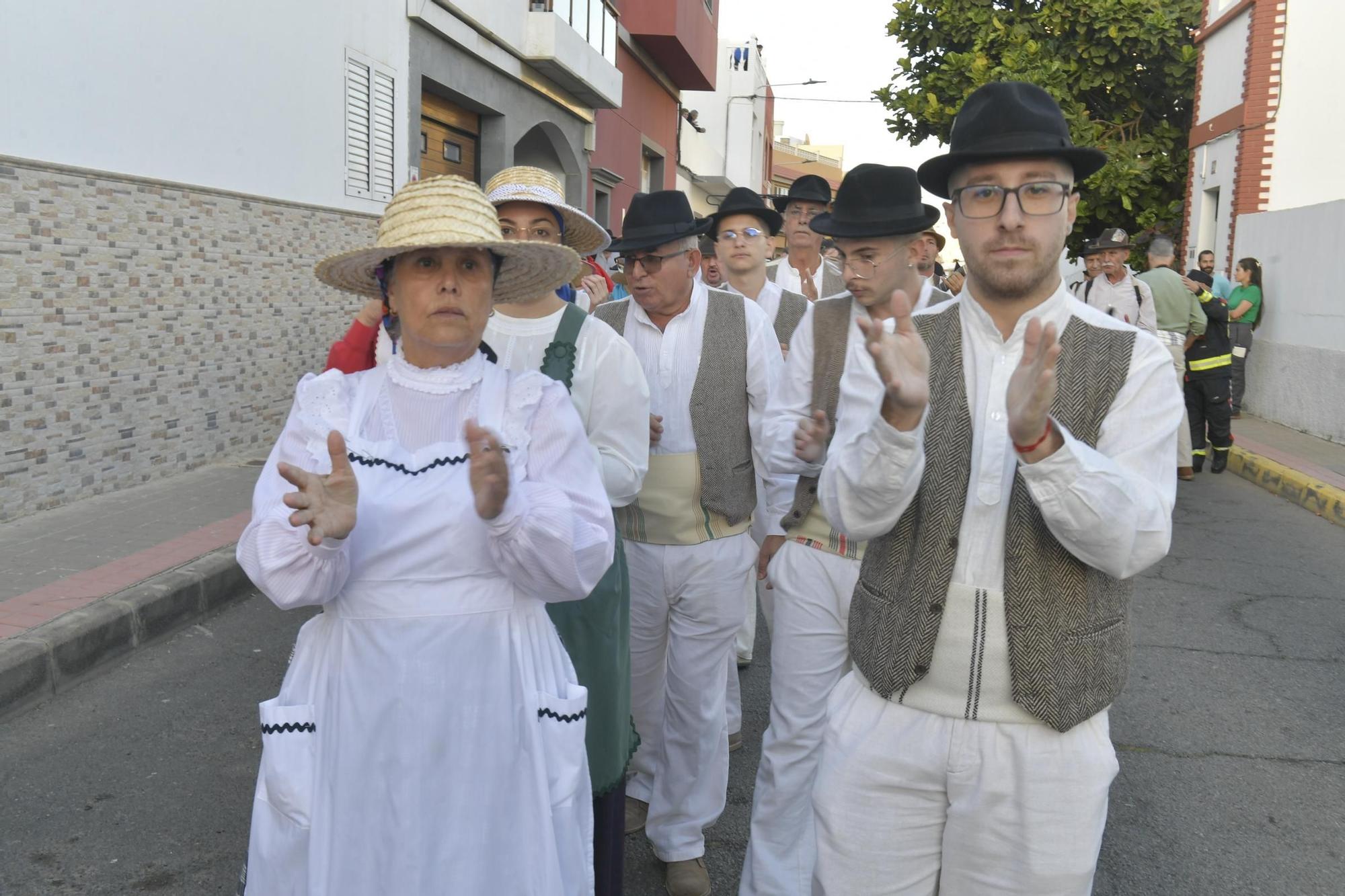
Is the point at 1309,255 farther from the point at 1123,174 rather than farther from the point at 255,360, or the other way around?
the point at 255,360

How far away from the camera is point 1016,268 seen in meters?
2.42

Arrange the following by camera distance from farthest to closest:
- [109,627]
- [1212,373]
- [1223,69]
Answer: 1. [1223,69]
2. [1212,373]
3. [109,627]

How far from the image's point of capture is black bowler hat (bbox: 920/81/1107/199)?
2.40m

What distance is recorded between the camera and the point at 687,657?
423 centimetres

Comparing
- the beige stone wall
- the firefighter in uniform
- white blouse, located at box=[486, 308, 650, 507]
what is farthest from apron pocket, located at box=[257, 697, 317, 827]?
the firefighter in uniform

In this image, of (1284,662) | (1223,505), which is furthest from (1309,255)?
(1284,662)

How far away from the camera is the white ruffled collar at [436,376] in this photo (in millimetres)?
2625

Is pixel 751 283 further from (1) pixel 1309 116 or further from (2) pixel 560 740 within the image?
(1) pixel 1309 116

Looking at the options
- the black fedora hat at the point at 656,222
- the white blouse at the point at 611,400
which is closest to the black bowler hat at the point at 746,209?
the black fedora hat at the point at 656,222

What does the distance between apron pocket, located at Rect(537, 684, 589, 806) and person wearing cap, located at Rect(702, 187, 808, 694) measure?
2381 mm

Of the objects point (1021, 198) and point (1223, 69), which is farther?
point (1223, 69)

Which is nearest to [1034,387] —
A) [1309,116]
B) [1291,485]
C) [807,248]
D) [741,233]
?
[741,233]

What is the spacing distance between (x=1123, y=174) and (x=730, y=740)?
19.5 meters

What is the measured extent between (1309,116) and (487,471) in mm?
17452
